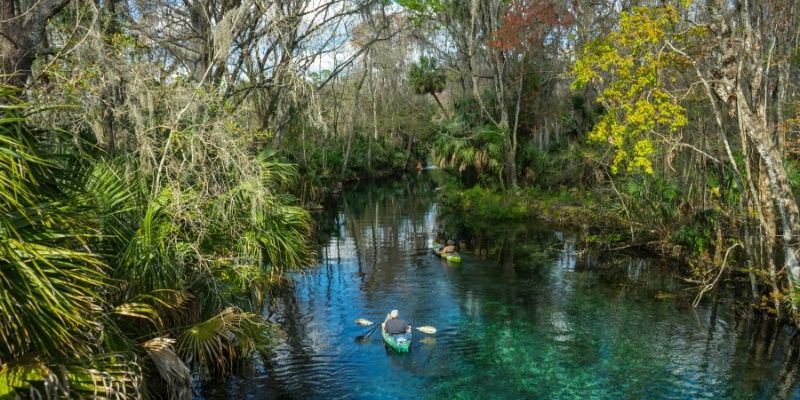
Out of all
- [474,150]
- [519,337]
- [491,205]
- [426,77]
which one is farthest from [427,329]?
[426,77]

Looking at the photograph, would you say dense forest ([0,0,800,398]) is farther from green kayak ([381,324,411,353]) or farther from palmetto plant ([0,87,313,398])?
green kayak ([381,324,411,353])

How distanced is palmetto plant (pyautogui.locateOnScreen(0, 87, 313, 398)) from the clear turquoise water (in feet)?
6.10

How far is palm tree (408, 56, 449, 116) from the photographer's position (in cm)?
3959

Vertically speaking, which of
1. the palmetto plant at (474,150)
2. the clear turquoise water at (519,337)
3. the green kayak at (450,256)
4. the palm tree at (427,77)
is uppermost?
the palm tree at (427,77)

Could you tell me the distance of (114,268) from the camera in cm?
805

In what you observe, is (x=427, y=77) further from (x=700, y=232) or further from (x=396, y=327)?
(x=396, y=327)

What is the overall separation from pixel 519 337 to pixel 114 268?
9642mm

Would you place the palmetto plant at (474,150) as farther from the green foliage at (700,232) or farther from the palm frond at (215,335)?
the palm frond at (215,335)

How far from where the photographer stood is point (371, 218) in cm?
3441

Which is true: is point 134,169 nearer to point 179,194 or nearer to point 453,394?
point 179,194

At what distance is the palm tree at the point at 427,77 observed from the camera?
3959 centimetres

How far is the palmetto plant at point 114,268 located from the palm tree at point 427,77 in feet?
88.5

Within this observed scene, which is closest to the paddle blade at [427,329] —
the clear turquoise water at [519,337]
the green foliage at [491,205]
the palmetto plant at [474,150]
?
the clear turquoise water at [519,337]

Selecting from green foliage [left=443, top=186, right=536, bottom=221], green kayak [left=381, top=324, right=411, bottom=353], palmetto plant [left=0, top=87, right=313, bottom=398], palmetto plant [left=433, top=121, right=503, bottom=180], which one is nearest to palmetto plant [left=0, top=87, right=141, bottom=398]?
palmetto plant [left=0, top=87, right=313, bottom=398]
